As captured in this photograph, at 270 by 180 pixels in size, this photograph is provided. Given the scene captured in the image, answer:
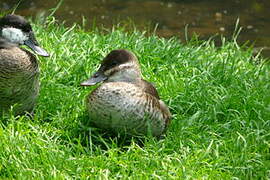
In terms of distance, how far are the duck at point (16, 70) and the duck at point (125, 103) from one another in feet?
1.47

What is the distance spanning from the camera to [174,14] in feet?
31.6

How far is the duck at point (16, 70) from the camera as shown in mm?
4723

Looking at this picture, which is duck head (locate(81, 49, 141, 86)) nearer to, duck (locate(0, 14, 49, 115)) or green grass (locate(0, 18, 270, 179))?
green grass (locate(0, 18, 270, 179))

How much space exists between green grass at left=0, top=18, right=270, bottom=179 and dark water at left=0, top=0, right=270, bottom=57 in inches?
91.6

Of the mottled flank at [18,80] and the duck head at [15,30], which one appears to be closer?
the mottled flank at [18,80]

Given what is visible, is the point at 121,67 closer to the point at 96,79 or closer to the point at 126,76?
the point at 126,76

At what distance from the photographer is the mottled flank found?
15.5 feet

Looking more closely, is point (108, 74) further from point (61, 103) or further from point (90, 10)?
point (90, 10)

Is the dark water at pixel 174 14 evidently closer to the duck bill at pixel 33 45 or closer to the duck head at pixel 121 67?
the duck bill at pixel 33 45

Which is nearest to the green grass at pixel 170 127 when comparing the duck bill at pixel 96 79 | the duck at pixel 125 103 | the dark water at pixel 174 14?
the duck at pixel 125 103

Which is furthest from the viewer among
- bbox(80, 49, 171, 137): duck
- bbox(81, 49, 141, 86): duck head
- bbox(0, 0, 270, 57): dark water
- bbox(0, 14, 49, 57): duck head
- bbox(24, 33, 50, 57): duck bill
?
bbox(0, 0, 270, 57): dark water

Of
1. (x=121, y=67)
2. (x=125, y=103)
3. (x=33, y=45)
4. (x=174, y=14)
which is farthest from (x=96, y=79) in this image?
(x=174, y=14)

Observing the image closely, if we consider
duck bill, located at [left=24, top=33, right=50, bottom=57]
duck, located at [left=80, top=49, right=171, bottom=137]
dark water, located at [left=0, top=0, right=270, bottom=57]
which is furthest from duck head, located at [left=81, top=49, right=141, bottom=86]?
dark water, located at [left=0, top=0, right=270, bottom=57]

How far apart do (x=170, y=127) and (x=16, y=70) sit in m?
1.28
